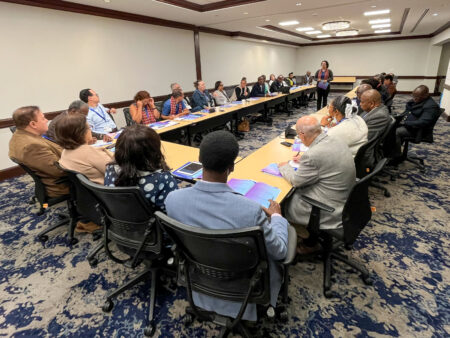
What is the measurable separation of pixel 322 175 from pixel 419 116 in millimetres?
3061

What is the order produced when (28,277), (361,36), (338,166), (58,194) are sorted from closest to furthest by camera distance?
(338,166) < (28,277) < (58,194) < (361,36)

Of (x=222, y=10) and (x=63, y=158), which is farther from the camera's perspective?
(x=222, y=10)

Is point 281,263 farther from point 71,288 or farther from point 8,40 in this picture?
point 8,40

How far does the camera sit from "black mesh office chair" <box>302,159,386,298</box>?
1.52m

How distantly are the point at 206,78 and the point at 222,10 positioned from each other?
9.42 feet

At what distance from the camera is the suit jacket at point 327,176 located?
1.65 meters

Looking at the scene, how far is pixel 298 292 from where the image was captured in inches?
72.0

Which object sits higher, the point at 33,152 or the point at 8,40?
the point at 8,40

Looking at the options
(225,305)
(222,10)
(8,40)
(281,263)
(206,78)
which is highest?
(222,10)

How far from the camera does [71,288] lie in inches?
76.3

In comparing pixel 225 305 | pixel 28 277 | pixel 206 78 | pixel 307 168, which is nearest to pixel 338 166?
pixel 307 168

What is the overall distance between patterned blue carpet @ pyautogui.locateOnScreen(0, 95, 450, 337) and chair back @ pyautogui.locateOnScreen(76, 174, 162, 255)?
22.0 inches

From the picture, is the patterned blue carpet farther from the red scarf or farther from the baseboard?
the red scarf

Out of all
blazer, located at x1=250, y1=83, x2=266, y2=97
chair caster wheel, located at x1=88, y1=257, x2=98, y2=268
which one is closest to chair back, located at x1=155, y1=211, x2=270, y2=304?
chair caster wheel, located at x1=88, y1=257, x2=98, y2=268
